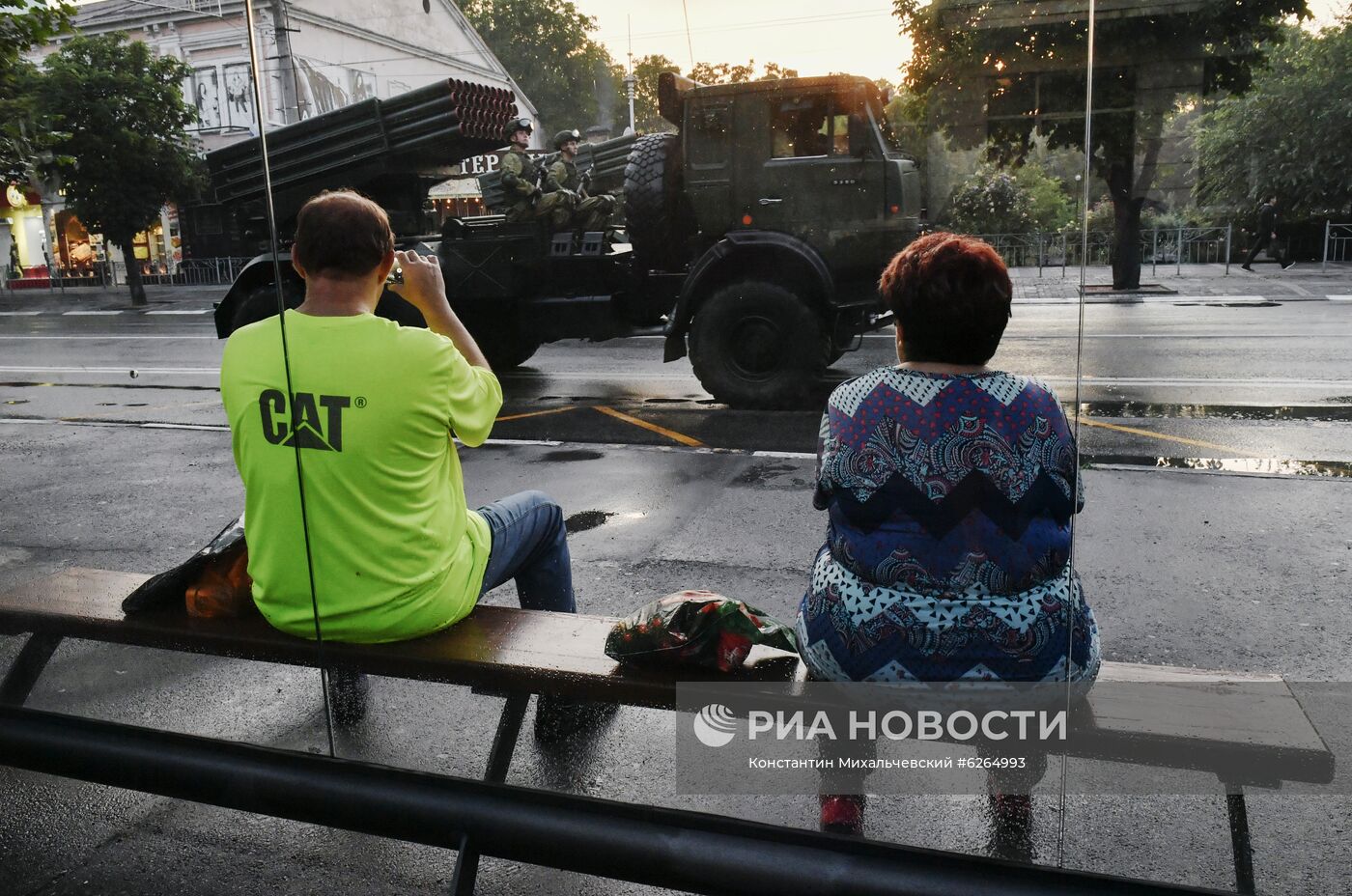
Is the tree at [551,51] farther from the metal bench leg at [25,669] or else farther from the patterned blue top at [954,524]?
the metal bench leg at [25,669]

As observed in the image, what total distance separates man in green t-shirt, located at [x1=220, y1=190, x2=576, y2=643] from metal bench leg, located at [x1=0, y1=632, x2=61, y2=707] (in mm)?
830

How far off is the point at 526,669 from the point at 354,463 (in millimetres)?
580

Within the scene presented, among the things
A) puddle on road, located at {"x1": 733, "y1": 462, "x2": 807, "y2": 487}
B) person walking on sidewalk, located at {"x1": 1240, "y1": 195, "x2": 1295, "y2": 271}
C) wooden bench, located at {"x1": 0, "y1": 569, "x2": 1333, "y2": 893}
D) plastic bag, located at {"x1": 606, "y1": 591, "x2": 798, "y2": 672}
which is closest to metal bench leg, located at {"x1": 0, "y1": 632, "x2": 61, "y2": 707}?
wooden bench, located at {"x1": 0, "y1": 569, "x2": 1333, "y2": 893}

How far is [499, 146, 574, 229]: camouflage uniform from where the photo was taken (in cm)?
537

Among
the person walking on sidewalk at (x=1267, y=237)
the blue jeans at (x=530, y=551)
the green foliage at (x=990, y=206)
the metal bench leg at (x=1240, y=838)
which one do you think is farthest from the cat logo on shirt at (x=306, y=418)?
the person walking on sidewalk at (x=1267, y=237)

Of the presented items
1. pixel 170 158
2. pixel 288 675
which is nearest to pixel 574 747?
pixel 288 675

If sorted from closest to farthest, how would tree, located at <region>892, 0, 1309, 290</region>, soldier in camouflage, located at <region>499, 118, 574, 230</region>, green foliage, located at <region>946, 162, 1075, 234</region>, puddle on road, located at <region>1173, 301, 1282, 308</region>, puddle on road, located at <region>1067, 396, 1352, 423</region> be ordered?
tree, located at <region>892, 0, 1309, 290</region>, green foliage, located at <region>946, 162, 1075, 234</region>, puddle on road, located at <region>1173, 301, 1282, 308</region>, soldier in camouflage, located at <region>499, 118, 574, 230</region>, puddle on road, located at <region>1067, 396, 1352, 423</region>

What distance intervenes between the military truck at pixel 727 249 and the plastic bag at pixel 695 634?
700 mm

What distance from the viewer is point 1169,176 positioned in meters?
2.19

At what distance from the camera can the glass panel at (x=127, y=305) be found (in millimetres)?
2670

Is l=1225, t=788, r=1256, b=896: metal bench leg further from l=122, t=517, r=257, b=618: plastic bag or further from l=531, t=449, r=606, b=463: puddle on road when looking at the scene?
l=531, t=449, r=606, b=463: puddle on road

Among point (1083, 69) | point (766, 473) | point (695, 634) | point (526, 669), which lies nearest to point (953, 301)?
point (1083, 69)

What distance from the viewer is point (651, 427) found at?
303 inches

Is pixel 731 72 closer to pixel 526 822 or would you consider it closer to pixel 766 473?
pixel 526 822
